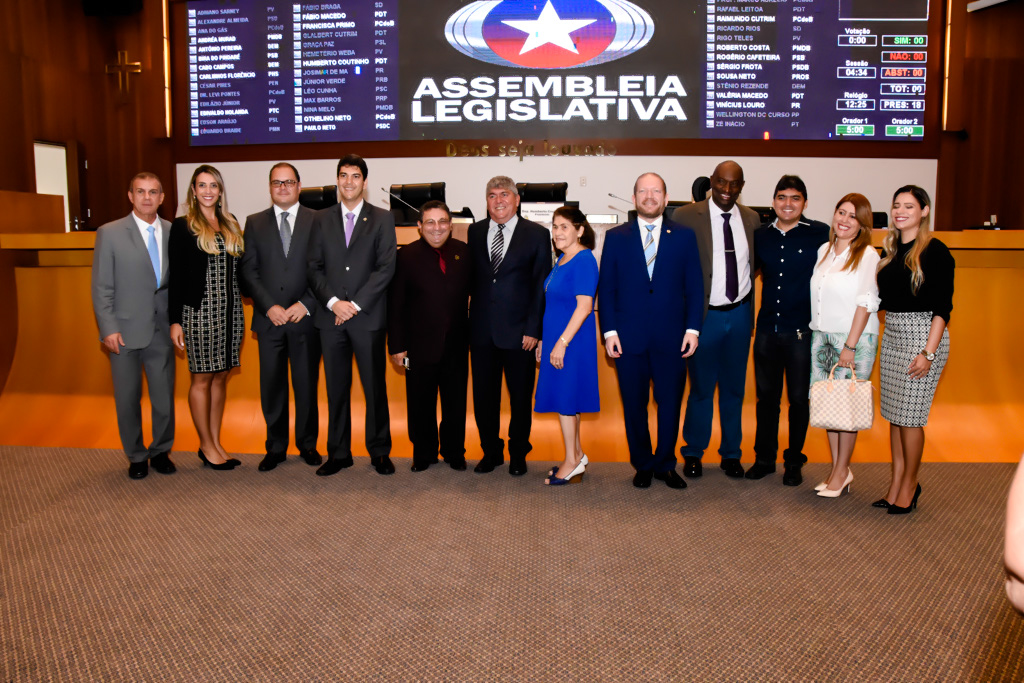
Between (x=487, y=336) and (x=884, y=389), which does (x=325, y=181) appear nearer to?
(x=487, y=336)

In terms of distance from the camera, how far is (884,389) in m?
3.39

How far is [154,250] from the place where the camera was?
154 inches

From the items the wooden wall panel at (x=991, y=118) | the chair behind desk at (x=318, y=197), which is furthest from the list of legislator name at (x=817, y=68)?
the chair behind desk at (x=318, y=197)

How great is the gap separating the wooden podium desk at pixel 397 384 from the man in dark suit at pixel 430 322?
57 cm

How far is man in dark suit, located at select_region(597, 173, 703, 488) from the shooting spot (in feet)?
11.8

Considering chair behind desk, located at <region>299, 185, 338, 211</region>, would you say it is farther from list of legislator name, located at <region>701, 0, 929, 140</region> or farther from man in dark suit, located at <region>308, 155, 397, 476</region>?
list of legislator name, located at <region>701, 0, 929, 140</region>

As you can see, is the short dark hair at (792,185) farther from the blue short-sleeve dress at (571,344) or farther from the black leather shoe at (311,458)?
the black leather shoe at (311,458)

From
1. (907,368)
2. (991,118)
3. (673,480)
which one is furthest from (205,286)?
(991,118)

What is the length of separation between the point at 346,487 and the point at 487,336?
1.10m

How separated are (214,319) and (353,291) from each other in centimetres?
80

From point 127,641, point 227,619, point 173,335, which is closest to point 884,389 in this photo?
point 227,619

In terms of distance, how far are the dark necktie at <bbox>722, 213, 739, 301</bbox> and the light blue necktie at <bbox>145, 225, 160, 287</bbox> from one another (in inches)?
124

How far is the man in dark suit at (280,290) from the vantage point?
391cm

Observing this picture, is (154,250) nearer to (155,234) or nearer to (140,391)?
(155,234)
